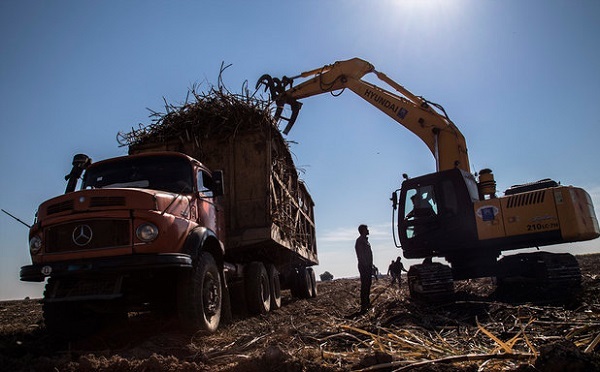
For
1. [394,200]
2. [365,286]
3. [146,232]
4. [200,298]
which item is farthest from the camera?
[394,200]

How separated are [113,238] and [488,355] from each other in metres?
Result: 4.13


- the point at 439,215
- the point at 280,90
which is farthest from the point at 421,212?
the point at 280,90

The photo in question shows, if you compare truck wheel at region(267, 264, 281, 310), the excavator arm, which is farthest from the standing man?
the excavator arm

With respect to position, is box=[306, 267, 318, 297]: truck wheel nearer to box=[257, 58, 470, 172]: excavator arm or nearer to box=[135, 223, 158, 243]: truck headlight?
box=[257, 58, 470, 172]: excavator arm

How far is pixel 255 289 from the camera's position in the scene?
25.3ft

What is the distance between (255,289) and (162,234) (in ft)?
10.7

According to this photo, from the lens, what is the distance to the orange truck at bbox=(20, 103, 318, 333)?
4.79 metres

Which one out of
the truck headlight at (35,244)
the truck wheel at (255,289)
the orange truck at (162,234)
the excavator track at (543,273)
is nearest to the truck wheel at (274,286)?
the orange truck at (162,234)

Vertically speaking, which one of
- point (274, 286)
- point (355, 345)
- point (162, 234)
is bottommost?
point (355, 345)

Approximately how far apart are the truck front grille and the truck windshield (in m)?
1.20

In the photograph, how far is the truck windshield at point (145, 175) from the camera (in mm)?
6039

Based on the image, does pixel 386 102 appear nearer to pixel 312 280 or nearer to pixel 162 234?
pixel 312 280

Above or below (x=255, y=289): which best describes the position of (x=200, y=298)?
above

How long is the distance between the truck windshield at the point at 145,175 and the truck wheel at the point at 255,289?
2.51 metres
